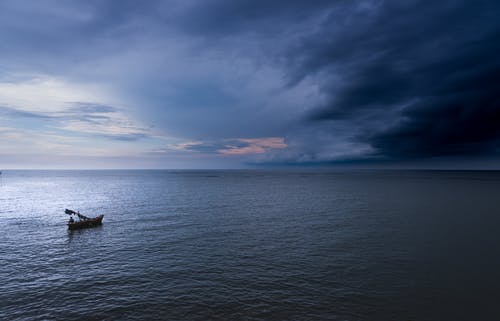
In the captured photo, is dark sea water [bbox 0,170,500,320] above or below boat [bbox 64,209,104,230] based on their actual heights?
below

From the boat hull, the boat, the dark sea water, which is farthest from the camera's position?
the boat

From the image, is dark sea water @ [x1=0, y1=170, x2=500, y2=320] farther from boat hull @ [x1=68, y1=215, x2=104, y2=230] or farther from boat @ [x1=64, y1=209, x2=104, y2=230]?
boat @ [x1=64, y1=209, x2=104, y2=230]

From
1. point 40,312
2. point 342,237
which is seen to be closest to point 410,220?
point 342,237

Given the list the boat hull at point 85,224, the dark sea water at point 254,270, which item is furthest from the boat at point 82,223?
the dark sea water at point 254,270

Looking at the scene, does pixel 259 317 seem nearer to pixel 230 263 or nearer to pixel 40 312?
pixel 230 263

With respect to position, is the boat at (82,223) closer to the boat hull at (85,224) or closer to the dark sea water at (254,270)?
the boat hull at (85,224)

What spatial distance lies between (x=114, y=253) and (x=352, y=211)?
190 feet

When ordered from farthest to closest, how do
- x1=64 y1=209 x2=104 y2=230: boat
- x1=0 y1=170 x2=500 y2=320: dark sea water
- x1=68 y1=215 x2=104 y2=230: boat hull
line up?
x1=64 y1=209 x2=104 y2=230: boat → x1=68 y1=215 x2=104 y2=230: boat hull → x1=0 y1=170 x2=500 y2=320: dark sea water

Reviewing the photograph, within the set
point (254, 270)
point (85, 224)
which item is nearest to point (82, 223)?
point (85, 224)

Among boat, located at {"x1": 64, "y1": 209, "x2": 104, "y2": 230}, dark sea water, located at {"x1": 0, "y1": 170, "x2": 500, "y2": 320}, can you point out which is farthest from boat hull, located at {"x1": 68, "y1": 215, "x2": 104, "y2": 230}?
dark sea water, located at {"x1": 0, "y1": 170, "x2": 500, "y2": 320}

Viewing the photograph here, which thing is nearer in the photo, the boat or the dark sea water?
the dark sea water

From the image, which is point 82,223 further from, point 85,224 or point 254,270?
point 254,270

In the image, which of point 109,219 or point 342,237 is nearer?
point 342,237

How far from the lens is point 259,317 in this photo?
22609mm
